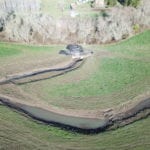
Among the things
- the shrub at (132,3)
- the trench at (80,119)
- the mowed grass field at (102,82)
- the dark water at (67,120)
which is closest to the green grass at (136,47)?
the mowed grass field at (102,82)

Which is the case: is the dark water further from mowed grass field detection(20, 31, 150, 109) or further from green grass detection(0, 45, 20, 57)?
green grass detection(0, 45, 20, 57)

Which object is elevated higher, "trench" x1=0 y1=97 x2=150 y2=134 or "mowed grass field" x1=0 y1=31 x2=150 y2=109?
"mowed grass field" x1=0 y1=31 x2=150 y2=109

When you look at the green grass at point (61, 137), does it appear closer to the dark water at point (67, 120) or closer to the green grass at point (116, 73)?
the dark water at point (67, 120)

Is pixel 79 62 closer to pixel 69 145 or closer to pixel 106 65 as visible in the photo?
pixel 106 65

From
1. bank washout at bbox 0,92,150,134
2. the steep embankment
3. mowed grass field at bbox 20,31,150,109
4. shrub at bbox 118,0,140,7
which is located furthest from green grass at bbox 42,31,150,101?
shrub at bbox 118,0,140,7

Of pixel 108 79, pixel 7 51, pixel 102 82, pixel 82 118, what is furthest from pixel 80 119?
pixel 7 51
